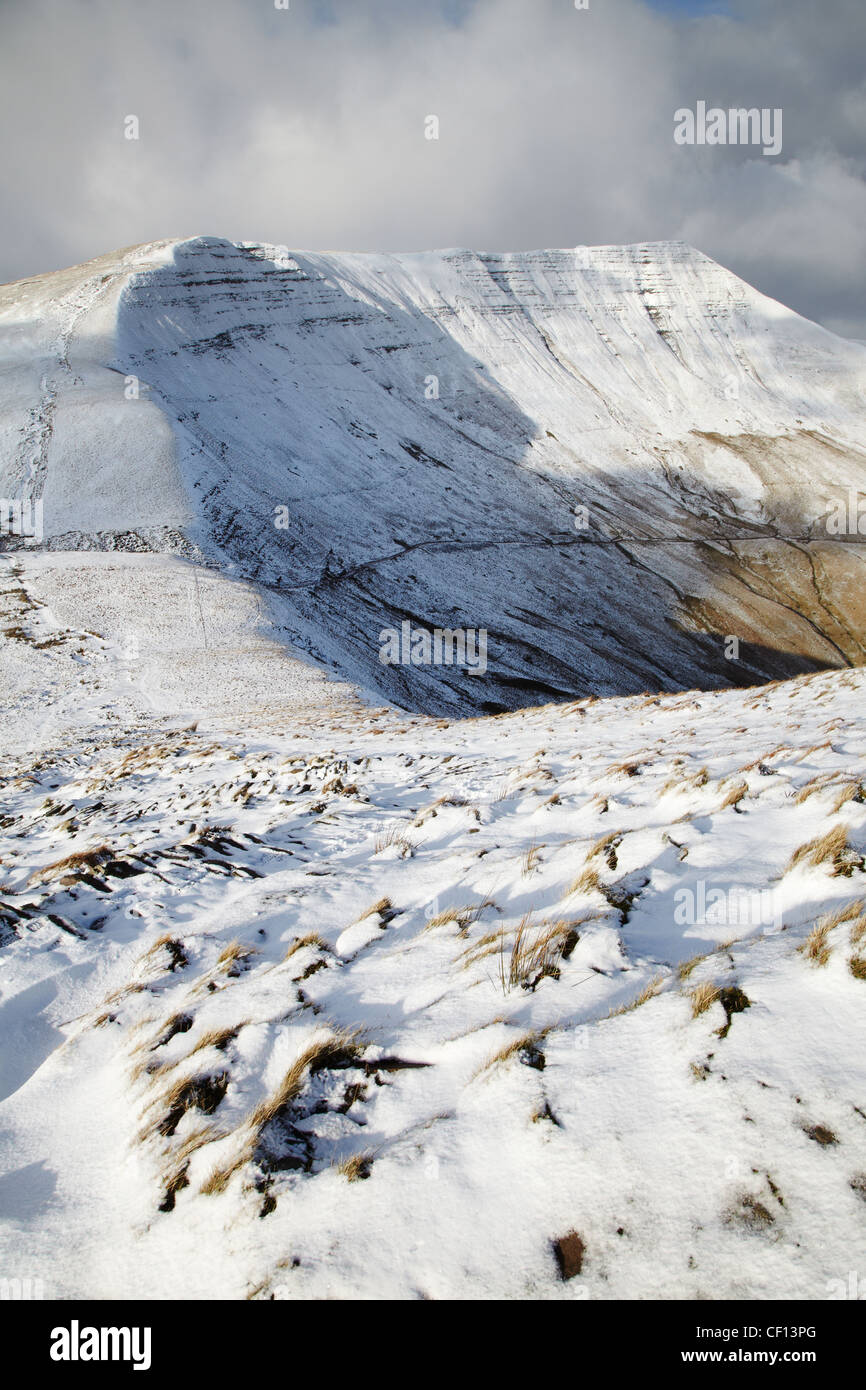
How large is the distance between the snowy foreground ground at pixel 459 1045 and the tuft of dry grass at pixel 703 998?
0.01m

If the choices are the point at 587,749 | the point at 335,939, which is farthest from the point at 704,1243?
the point at 587,749

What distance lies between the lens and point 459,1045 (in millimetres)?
3248

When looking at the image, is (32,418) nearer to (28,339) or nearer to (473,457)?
(28,339)

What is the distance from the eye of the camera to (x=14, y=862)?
7328 mm

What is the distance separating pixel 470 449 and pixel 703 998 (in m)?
75.1

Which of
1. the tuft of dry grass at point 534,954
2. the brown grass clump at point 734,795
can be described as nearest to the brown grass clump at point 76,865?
the tuft of dry grass at point 534,954

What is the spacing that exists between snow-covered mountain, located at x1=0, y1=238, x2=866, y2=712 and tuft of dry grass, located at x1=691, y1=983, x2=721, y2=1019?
26024mm

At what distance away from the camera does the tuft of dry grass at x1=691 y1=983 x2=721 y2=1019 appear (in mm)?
3019

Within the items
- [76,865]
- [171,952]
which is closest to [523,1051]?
[171,952]

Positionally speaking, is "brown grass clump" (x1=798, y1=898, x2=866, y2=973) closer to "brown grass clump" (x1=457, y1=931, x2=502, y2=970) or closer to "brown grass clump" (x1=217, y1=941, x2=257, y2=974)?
"brown grass clump" (x1=457, y1=931, x2=502, y2=970)

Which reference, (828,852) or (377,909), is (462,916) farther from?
(828,852)

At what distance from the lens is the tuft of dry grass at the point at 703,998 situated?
302 cm

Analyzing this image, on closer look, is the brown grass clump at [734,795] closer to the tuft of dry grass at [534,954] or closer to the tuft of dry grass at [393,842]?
the tuft of dry grass at [534,954]
